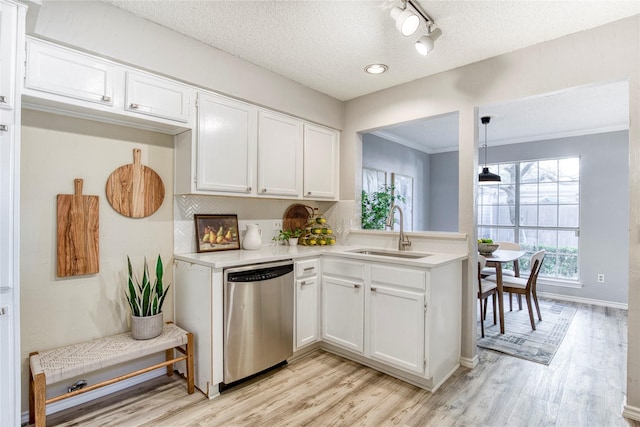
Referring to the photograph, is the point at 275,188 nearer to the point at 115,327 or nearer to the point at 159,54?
the point at 159,54

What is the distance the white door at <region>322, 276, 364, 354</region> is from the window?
3948 millimetres

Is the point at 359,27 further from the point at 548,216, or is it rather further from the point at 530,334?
the point at 548,216

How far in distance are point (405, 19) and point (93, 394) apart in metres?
3.00

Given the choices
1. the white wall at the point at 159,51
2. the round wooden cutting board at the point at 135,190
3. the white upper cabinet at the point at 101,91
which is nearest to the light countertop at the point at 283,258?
the round wooden cutting board at the point at 135,190

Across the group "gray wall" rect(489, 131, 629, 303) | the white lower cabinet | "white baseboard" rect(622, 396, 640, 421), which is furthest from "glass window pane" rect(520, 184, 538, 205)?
the white lower cabinet

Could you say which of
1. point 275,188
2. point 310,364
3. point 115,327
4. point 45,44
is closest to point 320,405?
point 310,364

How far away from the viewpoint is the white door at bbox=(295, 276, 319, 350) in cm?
267

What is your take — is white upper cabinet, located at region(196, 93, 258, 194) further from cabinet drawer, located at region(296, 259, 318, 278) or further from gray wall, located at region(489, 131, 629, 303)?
gray wall, located at region(489, 131, 629, 303)

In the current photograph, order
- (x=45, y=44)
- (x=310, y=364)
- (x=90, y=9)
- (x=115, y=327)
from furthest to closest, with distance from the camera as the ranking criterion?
(x=310, y=364)
(x=115, y=327)
(x=90, y=9)
(x=45, y=44)

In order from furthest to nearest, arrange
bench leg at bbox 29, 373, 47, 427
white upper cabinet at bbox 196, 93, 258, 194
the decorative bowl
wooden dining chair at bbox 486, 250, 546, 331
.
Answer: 1. the decorative bowl
2. wooden dining chair at bbox 486, 250, 546, 331
3. white upper cabinet at bbox 196, 93, 258, 194
4. bench leg at bbox 29, 373, 47, 427

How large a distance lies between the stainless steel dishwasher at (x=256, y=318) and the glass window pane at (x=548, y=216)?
4.45 m

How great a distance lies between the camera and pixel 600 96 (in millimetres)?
3387

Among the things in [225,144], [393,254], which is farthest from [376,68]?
[393,254]

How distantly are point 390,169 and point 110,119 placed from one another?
3846mm
